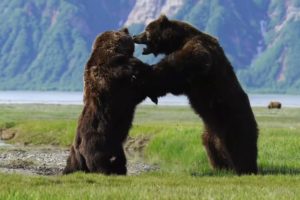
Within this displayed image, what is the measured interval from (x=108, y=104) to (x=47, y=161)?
36.1ft

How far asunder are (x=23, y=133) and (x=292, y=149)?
66.8ft

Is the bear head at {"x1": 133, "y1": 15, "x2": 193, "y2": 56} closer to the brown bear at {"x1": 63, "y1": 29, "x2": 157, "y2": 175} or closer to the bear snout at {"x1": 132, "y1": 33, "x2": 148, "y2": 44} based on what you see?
the bear snout at {"x1": 132, "y1": 33, "x2": 148, "y2": 44}

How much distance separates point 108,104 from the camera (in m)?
11.4

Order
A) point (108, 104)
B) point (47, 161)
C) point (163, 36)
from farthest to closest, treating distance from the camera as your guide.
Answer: point (47, 161) → point (163, 36) → point (108, 104)

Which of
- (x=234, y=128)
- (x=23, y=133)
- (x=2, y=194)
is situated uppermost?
(x=2, y=194)

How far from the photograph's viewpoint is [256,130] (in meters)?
11.9

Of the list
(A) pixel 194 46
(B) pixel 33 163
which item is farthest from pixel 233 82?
(B) pixel 33 163

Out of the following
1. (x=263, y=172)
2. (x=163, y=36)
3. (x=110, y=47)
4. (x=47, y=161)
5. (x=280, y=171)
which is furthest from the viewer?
(x=47, y=161)

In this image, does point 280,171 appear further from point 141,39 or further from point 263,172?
point 141,39

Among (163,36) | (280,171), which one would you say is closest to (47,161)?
(280,171)

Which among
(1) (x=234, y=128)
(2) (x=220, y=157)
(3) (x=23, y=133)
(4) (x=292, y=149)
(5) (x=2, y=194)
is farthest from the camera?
(3) (x=23, y=133)

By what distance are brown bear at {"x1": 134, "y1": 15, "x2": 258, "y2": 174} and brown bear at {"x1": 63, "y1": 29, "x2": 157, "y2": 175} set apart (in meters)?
0.64

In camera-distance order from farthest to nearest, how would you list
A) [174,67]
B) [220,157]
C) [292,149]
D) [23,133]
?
1. [23,133]
2. [292,149]
3. [220,157]
4. [174,67]

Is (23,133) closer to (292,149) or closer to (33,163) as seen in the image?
(33,163)
